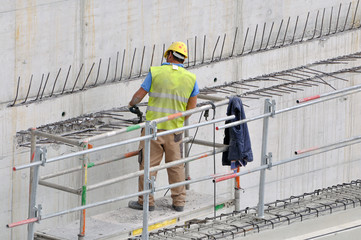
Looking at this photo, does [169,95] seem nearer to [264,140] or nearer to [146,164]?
[264,140]

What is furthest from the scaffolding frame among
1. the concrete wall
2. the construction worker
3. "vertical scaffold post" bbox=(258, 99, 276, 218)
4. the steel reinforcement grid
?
the concrete wall

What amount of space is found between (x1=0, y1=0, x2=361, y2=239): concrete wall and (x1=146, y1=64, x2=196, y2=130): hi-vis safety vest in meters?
1.25

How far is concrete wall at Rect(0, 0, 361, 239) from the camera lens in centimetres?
1216

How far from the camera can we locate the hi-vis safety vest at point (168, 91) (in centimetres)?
1182

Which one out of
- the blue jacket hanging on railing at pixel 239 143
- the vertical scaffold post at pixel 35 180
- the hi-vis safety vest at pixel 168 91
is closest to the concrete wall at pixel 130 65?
the hi-vis safety vest at pixel 168 91

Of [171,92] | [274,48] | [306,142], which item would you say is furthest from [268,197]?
[171,92]

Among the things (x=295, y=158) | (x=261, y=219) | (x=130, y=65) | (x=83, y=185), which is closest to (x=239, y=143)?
(x=295, y=158)

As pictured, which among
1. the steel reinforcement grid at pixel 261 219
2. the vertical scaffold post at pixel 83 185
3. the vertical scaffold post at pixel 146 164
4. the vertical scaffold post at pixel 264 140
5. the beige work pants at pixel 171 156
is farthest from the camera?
the beige work pants at pixel 171 156

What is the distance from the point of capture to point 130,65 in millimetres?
13406

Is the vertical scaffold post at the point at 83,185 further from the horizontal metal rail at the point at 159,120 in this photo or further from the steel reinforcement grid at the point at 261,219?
the steel reinforcement grid at the point at 261,219

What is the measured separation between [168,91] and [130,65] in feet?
5.49

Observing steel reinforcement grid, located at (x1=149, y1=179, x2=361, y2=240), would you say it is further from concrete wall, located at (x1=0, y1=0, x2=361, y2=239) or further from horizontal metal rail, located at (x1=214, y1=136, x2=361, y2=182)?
concrete wall, located at (x1=0, y1=0, x2=361, y2=239)

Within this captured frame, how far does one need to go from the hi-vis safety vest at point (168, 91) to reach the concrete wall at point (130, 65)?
49.1 inches

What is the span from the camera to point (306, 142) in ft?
53.0
